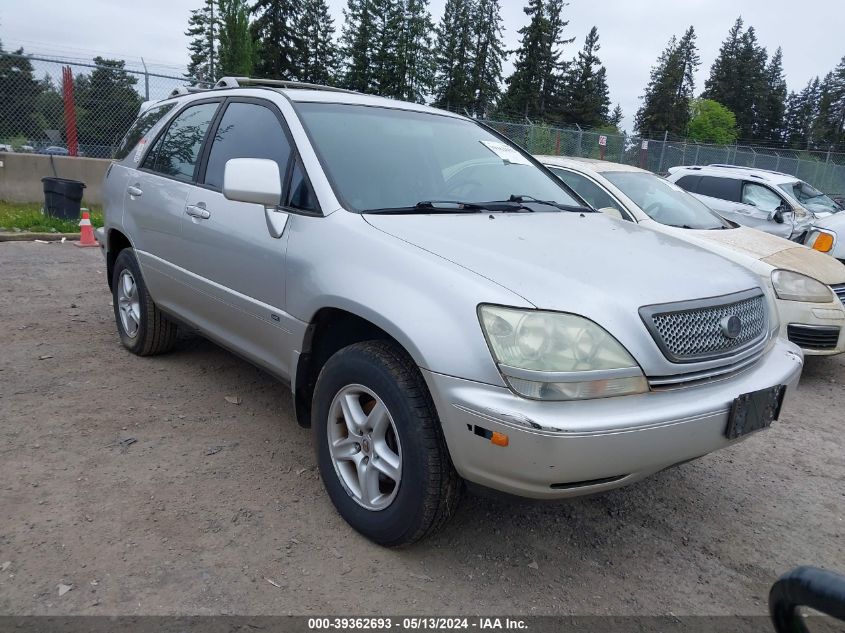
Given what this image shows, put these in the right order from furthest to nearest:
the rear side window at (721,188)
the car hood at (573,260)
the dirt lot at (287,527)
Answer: the rear side window at (721,188) → the dirt lot at (287,527) → the car hood at (573,260)

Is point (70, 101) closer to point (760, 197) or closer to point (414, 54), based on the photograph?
point (760, 197)

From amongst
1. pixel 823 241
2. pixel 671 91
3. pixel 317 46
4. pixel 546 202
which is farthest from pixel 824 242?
pixel 671 91

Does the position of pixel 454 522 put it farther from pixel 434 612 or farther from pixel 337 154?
pixel 337 154

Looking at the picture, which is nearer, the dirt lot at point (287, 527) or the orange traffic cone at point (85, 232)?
the dirt lot at point (287, 527)

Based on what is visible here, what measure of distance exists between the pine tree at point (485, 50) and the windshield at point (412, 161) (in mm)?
66414

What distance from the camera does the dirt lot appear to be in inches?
93.0

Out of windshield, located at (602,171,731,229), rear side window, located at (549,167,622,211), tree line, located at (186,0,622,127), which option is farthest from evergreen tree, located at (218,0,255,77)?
windshield, located at (602,171,731,229)

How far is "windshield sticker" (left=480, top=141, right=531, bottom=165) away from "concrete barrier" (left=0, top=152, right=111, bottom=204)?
8.40 meters

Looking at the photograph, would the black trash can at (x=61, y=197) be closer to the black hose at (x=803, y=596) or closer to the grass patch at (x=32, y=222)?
the grass patch at (x=32, y=222)

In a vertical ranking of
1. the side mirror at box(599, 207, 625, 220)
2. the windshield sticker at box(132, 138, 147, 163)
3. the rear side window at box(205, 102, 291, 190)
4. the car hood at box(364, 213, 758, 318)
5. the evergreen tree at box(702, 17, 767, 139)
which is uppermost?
the evergreen tree at box(702, 17, 767, 139)

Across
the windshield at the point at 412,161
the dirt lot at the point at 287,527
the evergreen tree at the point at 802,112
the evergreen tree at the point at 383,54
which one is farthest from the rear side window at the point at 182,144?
the evergreen tree at the point at 802,112

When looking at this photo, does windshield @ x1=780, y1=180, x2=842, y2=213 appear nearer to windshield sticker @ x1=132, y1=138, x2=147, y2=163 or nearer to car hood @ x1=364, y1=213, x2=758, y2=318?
car hood @ x1=364, y1=213, x2=758, y2=318

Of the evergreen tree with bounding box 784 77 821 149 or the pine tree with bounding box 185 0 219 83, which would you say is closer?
the pine tree with bounding box 185 0 219 83

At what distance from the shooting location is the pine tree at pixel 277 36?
50.1 meters
